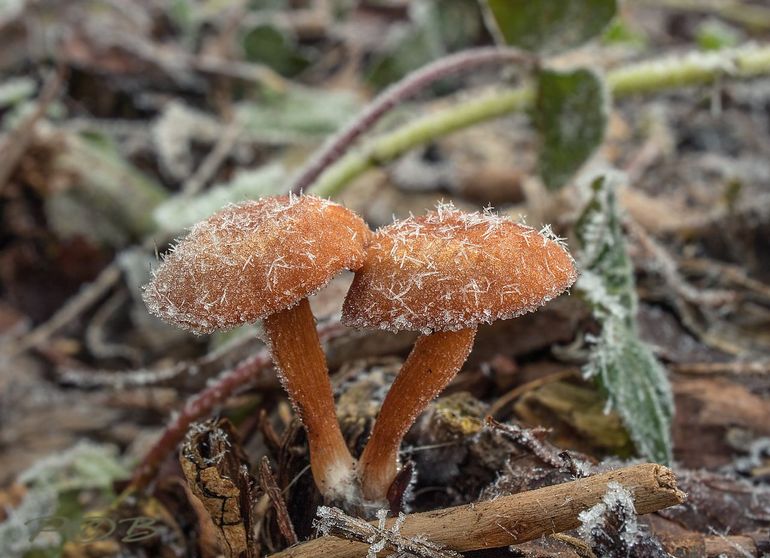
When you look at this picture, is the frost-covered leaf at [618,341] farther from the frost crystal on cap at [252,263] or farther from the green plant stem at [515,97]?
the green plant stem at [515,97]

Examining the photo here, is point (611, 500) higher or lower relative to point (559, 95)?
lower

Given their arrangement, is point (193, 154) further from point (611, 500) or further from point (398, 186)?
point (611, 500)

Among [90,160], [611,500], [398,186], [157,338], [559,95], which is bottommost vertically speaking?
[611,500]

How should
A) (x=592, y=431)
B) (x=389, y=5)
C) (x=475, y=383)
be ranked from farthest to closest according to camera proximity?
(x=389, y=5) < (x=475, y=383) < (x=592, y=431)

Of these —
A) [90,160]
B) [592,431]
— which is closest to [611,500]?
[592,431]

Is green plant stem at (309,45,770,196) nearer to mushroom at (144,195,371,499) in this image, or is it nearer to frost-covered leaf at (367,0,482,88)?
frost-covered leaf at (367,0,482,88)

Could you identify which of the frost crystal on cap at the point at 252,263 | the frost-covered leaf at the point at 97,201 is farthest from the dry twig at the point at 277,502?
the frost-covered leaf at the point at 97,201

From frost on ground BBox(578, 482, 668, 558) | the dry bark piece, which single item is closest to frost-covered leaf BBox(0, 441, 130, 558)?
the dry bark piece
